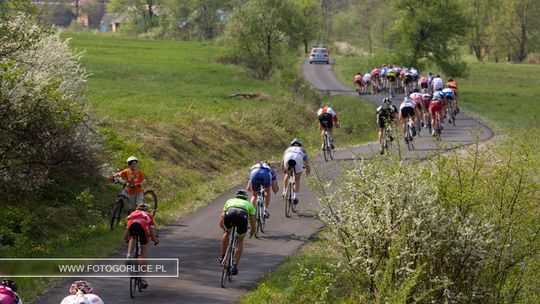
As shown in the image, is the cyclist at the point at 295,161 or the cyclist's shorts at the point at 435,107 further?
the cyclist's shorts at the point at 435,107

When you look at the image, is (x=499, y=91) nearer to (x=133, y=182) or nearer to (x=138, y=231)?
(x=133, y=182)

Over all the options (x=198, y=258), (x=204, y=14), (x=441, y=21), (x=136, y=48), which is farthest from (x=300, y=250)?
(x=204, y=14)

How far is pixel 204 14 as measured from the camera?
126 m

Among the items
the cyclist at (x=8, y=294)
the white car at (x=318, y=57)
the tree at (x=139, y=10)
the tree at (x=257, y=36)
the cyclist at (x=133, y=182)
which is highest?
the tree at (x=139, y=10)

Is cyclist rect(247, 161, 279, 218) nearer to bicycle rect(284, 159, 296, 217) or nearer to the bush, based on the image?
bicycle rect(284, 159, 296, 217)

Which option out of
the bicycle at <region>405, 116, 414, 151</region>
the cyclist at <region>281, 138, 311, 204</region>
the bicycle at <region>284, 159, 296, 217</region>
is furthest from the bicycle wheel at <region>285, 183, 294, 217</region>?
the bicycle at <region>405, 116, 414, 151</region>

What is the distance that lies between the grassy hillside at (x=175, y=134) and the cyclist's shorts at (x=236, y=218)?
3.51 meters

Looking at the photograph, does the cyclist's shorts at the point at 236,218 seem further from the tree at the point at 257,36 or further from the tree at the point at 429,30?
the tree at the point at 429,30

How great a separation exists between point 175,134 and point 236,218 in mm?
17519

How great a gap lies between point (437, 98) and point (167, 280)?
62.8 feet

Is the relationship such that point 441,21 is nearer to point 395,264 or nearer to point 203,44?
point 203,44

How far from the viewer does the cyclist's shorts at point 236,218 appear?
53.6 feet

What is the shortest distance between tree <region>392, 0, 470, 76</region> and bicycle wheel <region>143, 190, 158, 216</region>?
52.5 m

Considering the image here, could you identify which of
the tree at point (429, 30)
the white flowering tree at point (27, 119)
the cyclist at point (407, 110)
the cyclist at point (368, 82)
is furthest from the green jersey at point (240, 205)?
the tree at point (429, 30)
